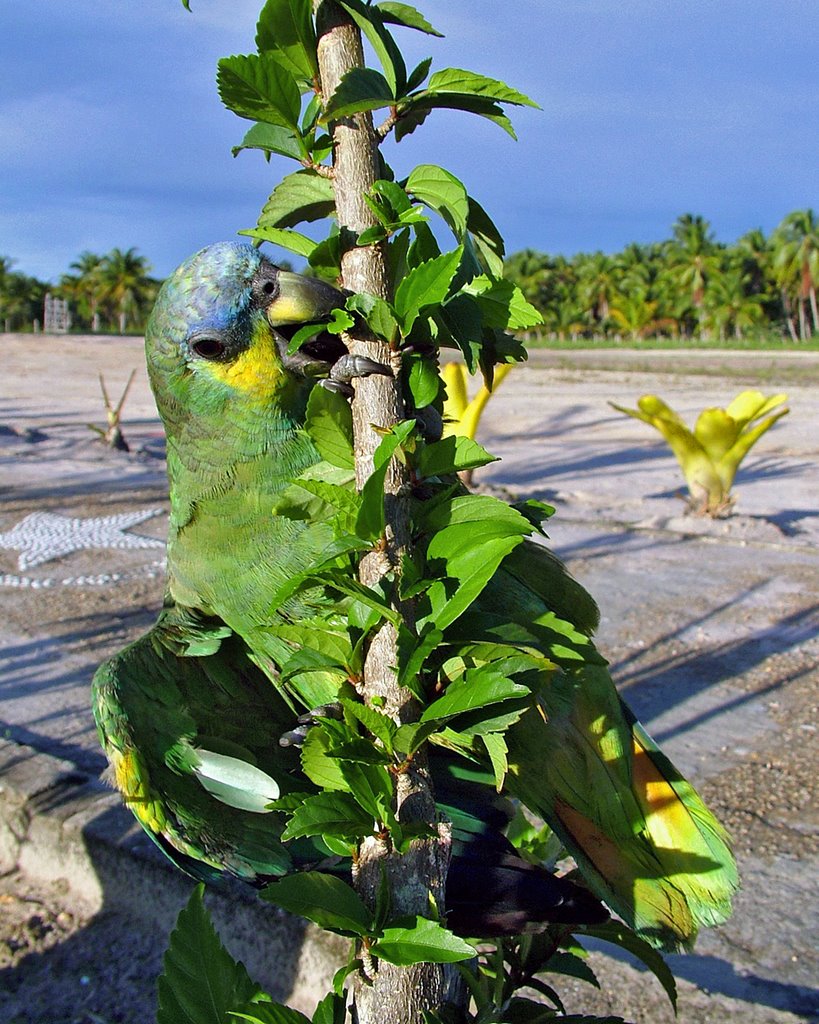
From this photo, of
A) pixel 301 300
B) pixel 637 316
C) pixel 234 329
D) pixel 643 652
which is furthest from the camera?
pixel 637 316

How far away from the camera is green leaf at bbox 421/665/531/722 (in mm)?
686

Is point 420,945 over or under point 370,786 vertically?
under

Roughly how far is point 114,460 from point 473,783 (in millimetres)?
7644

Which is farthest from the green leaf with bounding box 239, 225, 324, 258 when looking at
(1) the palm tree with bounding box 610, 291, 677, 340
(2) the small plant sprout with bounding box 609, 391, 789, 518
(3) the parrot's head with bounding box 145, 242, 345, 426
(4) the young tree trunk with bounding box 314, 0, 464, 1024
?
(1) the palm tree with bounding box 610, 291, 677, 340

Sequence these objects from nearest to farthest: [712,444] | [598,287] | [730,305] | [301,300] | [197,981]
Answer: [197,981], [301,300], [712,444], [730,305], [598,287]

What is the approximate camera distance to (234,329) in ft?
3.94

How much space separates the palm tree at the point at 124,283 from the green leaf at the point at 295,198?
4907cm

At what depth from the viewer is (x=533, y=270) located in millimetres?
47875

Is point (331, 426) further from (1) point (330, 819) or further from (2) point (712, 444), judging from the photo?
(2) point (712, 444)

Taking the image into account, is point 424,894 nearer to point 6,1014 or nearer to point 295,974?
point 295,974

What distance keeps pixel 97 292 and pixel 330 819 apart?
5112 centimetres

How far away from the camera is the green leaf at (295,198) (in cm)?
83

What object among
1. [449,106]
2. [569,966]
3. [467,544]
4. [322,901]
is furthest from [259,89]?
[569,966]

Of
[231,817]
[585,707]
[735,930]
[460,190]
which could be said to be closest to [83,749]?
[231,817]
